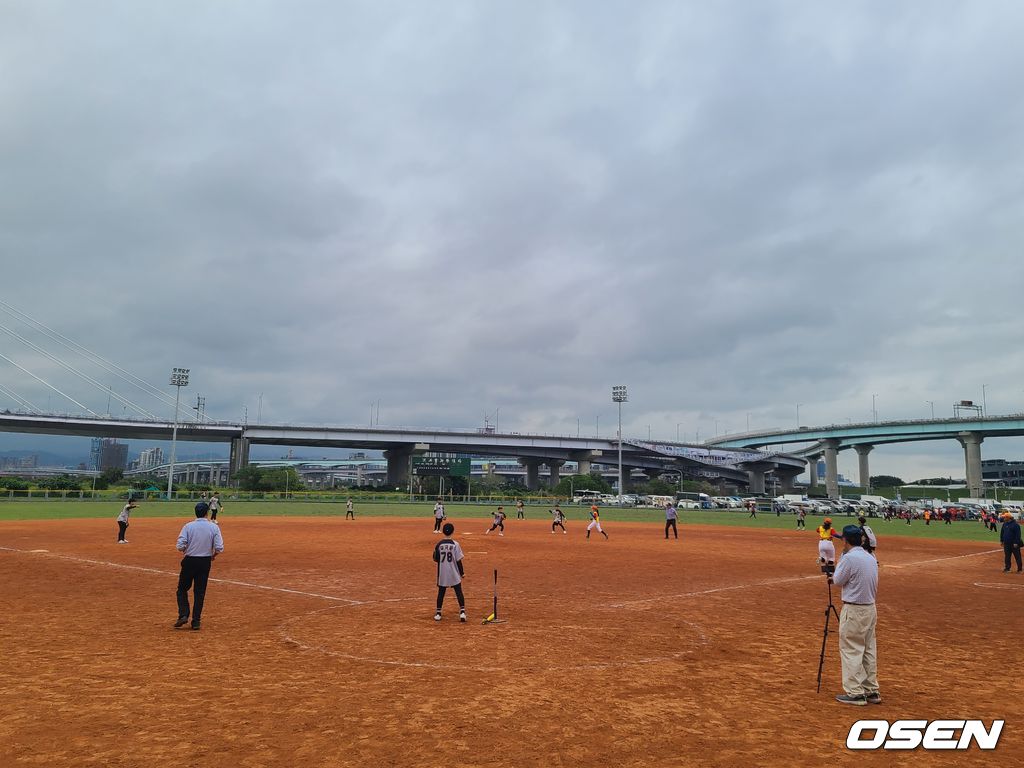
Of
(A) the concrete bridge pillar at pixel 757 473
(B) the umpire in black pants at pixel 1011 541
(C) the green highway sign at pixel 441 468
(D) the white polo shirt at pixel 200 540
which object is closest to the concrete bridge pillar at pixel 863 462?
(A) the concrete bridge pillar at pixel 757 473

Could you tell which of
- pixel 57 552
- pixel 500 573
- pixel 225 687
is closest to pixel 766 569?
pixel 500 573

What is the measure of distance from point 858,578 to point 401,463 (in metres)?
134

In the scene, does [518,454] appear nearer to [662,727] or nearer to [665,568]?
[665,568]

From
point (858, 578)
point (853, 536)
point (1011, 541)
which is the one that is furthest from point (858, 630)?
point (1011, 541)

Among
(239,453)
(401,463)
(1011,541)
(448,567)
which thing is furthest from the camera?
(401,463)

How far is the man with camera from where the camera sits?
8273 millimetres

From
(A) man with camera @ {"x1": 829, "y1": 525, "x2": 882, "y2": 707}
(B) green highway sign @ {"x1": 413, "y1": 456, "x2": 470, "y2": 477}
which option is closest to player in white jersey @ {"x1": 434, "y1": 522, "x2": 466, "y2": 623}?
(A) man with camera @ {"x1": 829, "y1": 525, "x2": 882, "y2": 707}

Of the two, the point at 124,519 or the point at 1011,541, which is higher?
the point at 1011,541

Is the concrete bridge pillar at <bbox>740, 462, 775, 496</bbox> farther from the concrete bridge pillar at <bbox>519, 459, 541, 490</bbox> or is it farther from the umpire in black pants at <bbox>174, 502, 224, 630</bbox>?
the umpire in black pants at <bbox>174, 502, 224, 630</bbox>

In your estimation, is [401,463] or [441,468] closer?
[441,468]

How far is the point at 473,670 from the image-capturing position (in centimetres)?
959

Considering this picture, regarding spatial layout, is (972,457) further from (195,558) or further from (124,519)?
(195,558)

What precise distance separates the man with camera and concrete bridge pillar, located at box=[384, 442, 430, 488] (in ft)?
413

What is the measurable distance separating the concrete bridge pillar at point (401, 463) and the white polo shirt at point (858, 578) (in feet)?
413
